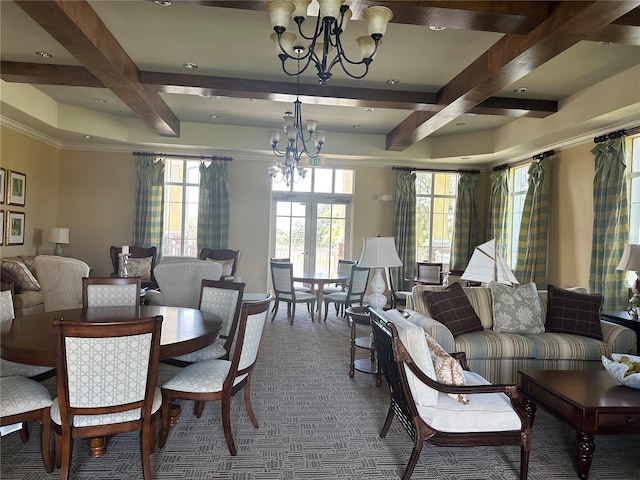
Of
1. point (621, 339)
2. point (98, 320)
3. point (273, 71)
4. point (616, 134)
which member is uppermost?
point (273, 71)

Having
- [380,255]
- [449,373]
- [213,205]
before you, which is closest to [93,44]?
[380,255]

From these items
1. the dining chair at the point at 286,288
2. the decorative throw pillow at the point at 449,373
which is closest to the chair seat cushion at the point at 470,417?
the decorative throw pillow at the point at 449,373

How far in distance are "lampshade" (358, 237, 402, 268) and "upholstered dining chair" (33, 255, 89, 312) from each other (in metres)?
2.92

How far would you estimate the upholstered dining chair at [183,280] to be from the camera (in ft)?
15.6

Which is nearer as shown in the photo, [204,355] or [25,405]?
[25,405]

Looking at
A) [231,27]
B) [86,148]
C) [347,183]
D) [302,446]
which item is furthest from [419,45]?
[86,148]

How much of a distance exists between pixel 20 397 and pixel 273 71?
3877 mm

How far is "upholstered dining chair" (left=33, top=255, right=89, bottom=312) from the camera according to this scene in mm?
4344

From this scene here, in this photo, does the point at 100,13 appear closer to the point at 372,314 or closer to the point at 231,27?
the point at 231,27

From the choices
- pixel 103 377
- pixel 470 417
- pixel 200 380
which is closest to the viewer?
pixel 103 377

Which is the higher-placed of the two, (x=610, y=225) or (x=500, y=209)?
(x=500, y=209)

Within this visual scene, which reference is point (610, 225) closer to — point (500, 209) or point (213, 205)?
point (500, 209)

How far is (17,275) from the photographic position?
541cm

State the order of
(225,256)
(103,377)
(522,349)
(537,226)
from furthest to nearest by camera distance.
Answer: (225,256) < (537,226) < (522,349) < (103,377)
